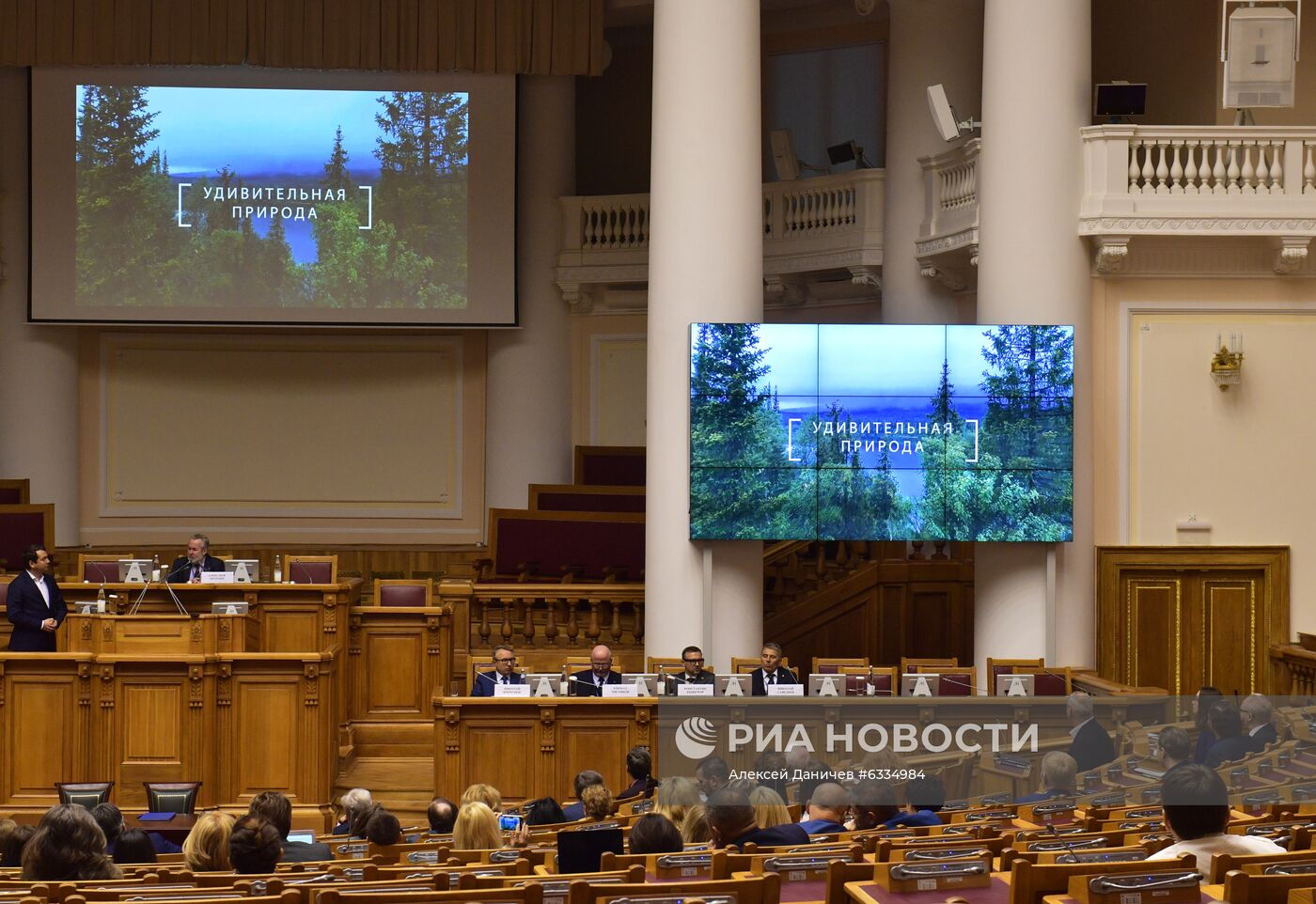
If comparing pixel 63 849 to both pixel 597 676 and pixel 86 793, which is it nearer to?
pixel 86 793

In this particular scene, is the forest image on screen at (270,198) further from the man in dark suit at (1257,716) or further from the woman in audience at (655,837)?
the woman in audience at (655,837)

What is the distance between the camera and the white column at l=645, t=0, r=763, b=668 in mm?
13227

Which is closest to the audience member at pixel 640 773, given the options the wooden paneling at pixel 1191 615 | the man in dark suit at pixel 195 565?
the man in dark suit at pixel 195 565

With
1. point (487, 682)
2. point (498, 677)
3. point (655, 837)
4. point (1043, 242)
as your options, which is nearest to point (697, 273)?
point (1043, 242)

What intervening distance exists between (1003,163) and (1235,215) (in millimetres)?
1817

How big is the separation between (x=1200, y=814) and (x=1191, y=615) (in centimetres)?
894

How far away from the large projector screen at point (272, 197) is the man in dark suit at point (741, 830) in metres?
12.5

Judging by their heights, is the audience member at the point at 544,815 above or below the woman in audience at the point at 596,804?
below

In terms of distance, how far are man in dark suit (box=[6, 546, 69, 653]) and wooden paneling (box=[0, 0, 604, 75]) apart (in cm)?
746

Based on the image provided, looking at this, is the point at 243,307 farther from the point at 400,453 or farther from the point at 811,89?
the point at 811,89

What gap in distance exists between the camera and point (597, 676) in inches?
447

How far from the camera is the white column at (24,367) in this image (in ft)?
60.2

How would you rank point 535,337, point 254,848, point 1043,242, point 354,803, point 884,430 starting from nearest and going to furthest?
point 254,848, point 354,803, point 884,430, point 1043,242, point 535,337

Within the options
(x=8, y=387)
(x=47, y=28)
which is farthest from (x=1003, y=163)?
(x=8, y=387)
